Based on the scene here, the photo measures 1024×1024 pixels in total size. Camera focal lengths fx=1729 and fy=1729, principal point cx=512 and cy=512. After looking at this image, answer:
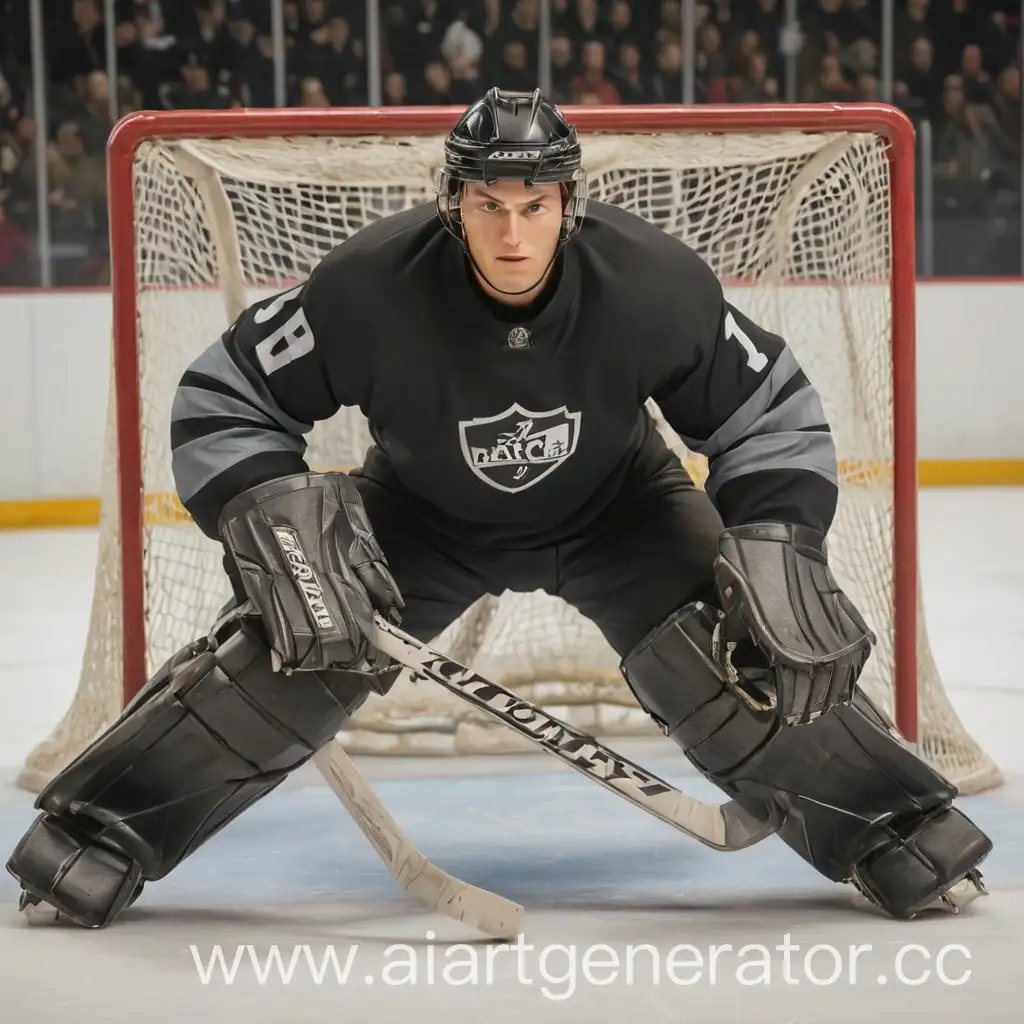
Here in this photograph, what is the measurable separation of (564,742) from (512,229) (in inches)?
23.0

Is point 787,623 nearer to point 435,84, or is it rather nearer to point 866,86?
point 435,84

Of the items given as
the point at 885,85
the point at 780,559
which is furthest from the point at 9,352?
the point at 780,559

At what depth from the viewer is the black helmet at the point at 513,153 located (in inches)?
74.9

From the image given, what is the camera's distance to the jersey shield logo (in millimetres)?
2006

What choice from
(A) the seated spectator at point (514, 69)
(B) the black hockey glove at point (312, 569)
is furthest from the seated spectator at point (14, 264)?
(B) the black hockey glove at point (312, 569)

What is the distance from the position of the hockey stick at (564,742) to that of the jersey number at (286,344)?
32cm

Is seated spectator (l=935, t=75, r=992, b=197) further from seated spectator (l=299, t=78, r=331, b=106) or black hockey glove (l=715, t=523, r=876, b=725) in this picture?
black hockey glove (l=715, t=523, r=876, b=725)

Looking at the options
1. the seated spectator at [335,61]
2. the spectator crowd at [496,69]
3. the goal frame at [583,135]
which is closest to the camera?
the goal frame at [583,135]

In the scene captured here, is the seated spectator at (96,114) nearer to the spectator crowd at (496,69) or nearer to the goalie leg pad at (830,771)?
the spectator crowd at (496,69)

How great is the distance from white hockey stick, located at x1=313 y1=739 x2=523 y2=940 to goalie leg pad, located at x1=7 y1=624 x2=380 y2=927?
9cm

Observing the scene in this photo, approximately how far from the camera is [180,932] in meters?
1.95

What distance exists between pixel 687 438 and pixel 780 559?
0.28m

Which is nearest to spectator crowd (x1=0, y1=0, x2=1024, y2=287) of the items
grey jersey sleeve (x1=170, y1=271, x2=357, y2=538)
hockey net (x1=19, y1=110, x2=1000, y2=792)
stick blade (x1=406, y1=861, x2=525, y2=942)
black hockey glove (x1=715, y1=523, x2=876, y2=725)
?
hockey net (x1=19, y1=110, x2=1000, y2=792)

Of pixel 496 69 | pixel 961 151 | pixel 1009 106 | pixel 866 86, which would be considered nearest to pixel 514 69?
pixel 496 69
